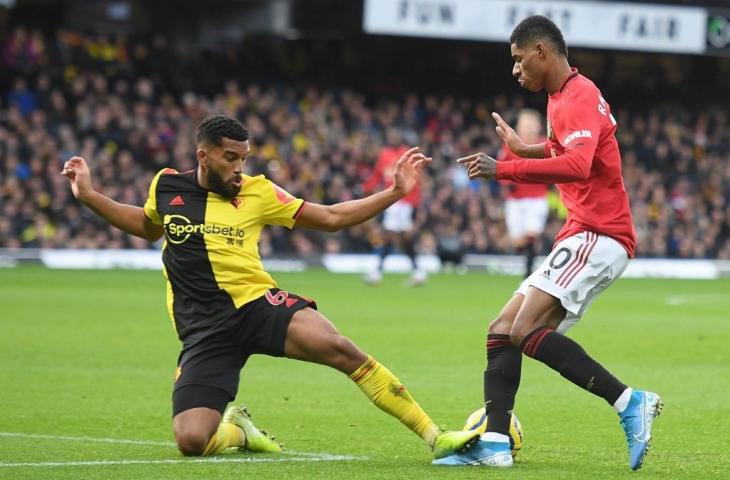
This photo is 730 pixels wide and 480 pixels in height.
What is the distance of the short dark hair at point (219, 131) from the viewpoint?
23.8 feet

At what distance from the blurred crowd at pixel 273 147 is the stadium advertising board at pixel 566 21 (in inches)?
109

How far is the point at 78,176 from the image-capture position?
754 cm

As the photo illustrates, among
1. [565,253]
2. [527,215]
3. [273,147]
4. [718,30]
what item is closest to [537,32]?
[565,253]

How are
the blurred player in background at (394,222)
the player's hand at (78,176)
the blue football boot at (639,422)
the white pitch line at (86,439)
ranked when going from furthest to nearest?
the blurred player in background at (394,222) → the white pitch line at (86,439) → the player's hand at (78,176) → the blue football boot at (639,422)

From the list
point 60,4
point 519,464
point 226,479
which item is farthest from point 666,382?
point 60,4

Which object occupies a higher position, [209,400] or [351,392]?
[209,400]

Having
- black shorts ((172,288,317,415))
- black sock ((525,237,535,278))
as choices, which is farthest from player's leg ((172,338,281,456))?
black sock ((525,237,535,278))

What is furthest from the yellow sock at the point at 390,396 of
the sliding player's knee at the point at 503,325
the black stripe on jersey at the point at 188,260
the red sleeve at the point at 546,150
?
the red sleeve at the point at 546,150

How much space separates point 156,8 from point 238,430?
94.9 ft

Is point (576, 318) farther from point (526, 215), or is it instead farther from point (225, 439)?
point (526, 215)

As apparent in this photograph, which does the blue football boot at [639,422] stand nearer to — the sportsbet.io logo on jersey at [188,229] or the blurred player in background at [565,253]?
the blurred player in background at [565,253]

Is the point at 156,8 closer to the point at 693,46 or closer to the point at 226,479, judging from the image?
the point at 693,46

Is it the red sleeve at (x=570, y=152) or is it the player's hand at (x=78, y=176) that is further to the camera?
the player's hand at (x=78, y=176)

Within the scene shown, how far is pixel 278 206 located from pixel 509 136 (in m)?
1.35
